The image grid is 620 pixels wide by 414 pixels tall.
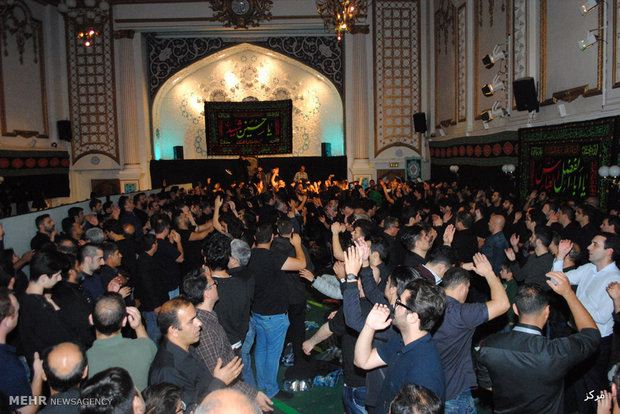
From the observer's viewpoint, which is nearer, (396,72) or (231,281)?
(231,281)

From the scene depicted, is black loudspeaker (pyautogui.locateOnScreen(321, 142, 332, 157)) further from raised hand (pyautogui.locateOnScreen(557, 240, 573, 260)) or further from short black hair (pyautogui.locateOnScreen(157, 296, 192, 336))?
short black hair (pyautogui.locateOnScreen(157, 296, 192, 336))

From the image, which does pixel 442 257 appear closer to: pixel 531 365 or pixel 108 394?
pixel 531 365

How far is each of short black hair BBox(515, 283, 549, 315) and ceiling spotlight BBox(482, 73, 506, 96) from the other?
329 inches

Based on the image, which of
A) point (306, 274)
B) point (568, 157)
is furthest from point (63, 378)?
point (568, 157)

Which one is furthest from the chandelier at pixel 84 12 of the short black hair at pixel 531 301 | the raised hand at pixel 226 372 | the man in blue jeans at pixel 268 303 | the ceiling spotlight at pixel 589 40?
the short black hair at pixel 531 301

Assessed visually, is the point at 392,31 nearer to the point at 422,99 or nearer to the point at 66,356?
the point at 422,99

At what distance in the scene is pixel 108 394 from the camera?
179cm

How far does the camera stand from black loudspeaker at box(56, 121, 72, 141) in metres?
14.7

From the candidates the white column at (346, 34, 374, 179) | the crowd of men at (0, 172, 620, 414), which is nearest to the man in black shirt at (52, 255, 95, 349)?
the crowd of men at (0, 172, 620, 414)

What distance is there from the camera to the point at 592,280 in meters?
3.31

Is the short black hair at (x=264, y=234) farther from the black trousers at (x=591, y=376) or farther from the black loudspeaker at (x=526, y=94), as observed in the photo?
the black loudspeaker at (x=526, y=94)

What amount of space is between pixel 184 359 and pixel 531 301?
1.69 m

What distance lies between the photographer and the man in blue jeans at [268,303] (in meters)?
3.80

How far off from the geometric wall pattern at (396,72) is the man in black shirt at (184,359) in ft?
44.0
